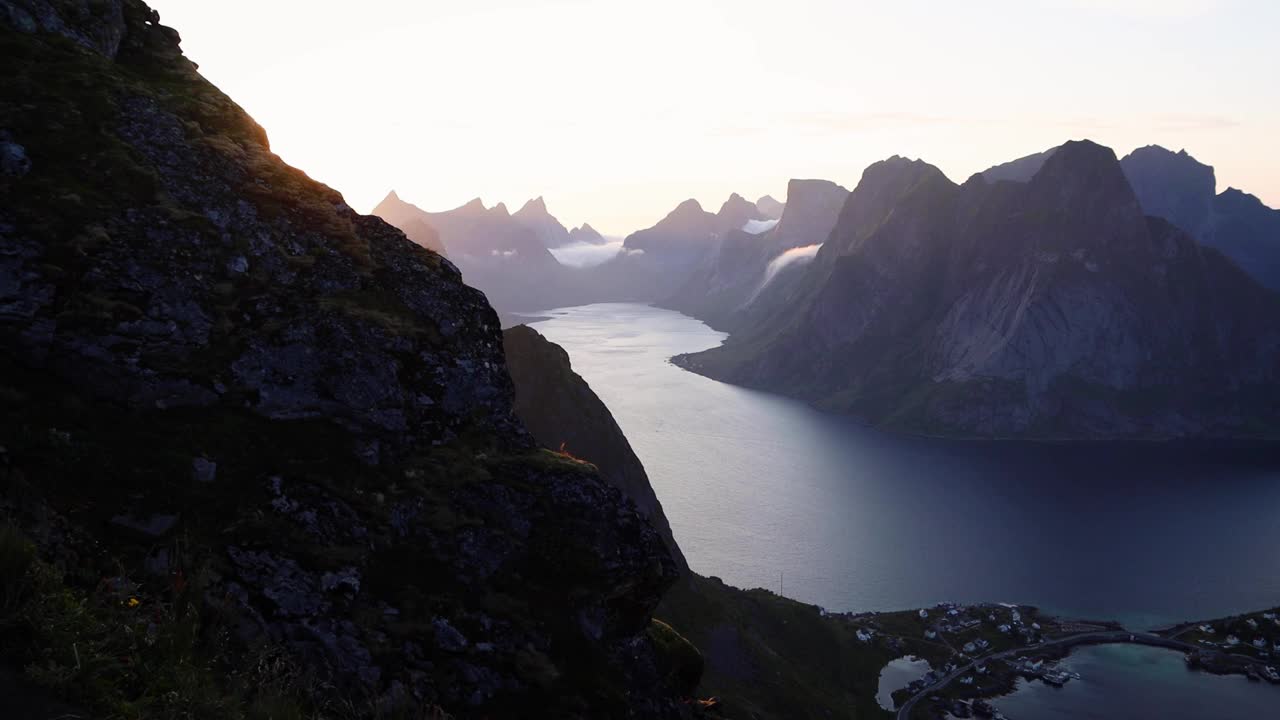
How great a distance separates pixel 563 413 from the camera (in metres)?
97.4

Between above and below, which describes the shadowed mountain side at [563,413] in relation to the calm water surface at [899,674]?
above

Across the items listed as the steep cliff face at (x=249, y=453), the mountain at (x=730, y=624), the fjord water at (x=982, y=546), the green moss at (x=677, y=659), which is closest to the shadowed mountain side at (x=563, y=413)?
the mountain at (x=730, y=624)

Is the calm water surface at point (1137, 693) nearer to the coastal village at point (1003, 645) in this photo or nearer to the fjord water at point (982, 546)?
the coastal village at point (1003, 645)

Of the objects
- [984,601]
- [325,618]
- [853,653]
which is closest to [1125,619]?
[984,601]

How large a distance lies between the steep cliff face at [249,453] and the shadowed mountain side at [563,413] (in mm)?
67840

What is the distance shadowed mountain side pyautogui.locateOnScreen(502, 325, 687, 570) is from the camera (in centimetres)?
9556

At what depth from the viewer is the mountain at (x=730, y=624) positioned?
81250 mm

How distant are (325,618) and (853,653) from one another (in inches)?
4277

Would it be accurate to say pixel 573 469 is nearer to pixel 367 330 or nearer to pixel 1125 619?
pixel 367 330

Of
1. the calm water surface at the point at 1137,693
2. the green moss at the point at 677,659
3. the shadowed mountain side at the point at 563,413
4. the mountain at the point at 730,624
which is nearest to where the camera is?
the green moss at the point at 677,659

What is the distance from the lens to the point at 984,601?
14075 centimetres

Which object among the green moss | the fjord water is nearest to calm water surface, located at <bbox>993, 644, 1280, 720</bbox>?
the fjord water

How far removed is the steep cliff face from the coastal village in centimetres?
10020

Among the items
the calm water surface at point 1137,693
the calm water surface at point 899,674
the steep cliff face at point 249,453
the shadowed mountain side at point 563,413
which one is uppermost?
the steep cliff face at point 249,453
